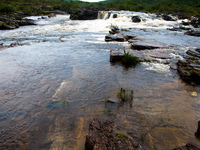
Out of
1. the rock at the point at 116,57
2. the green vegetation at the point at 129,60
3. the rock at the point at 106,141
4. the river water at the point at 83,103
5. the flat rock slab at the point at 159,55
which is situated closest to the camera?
the rock at the point at 106,141

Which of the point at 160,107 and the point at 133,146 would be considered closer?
the point at 133,146

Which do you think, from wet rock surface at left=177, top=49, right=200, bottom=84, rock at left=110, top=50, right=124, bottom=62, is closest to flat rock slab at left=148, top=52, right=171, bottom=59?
wet rock surface at left=177, top=49, right=200, bottom=84

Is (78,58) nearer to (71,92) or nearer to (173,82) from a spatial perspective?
(71,92)

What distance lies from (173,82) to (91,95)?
3.62 meters

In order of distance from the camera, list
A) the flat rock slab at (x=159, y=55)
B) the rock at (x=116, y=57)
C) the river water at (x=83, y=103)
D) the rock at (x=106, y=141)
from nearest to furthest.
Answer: the rock at (x=106, y=141), the river water at (x=83, y=103), the rock at (x=116, y=57), the flat rock slab at (x=159, y=55)

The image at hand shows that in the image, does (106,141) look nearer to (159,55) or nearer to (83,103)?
(83,103)

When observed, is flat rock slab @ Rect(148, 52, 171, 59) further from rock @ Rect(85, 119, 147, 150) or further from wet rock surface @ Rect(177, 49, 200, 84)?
rock @ Rect(85, 119, 147, 150)

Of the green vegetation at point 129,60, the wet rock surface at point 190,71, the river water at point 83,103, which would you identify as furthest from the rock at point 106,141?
the green vegetation at point 129,60

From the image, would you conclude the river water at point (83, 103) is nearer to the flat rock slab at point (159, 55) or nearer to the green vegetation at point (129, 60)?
the green vegetation at point (129, 60)

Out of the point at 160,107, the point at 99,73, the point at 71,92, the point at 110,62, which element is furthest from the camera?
the point at 110,62

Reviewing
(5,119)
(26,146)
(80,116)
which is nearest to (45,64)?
(5,119)

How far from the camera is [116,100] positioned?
14.9ft

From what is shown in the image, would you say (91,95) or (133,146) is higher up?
(133,146)

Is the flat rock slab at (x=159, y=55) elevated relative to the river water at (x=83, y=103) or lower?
elevated
